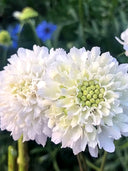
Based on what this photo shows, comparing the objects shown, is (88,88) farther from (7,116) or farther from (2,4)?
(2,4)

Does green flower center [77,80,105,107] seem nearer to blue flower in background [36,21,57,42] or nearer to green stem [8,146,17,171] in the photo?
green stem [8,146,17,171]

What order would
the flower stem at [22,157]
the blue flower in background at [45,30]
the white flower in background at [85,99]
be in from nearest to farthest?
the white flower in background at [85,99], the flower stem at [22,157], the blue flower in background at [45,30]

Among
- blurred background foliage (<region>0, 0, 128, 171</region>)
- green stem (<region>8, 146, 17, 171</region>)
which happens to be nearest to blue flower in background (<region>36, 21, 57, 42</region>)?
blurred background foliage (<region>0, 0, 128, 171</region>)

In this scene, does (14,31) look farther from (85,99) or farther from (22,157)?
(85,99)

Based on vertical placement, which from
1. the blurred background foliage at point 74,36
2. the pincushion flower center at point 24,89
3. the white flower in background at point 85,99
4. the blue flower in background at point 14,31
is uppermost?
the blue flower in background at point 14,31

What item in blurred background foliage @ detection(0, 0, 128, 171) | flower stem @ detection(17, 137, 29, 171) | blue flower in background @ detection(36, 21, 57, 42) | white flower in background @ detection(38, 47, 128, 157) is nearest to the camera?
white flower in background @ detection(38, 47, 128, 157)

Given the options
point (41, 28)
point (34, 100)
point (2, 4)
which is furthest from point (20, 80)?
point (2, 4)

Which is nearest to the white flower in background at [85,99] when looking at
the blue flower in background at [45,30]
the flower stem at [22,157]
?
the flower stem at [22,157]

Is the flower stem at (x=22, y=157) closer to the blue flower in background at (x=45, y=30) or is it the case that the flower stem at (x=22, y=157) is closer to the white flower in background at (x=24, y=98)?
the white flower in background at (x=24, y=98)
